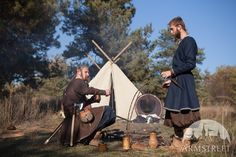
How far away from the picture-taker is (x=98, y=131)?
5.08 metres

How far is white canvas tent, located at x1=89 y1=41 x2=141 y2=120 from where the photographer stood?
9.73 m

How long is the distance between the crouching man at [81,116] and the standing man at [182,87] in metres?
1.12

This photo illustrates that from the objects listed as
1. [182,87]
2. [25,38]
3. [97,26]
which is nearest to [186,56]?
[182,87]

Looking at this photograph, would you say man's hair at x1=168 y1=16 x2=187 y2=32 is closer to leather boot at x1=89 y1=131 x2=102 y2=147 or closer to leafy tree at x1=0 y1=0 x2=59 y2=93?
leather boot at x1=89 y1=131 x2=102 y2=147

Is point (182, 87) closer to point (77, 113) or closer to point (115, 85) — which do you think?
point (77, 113)

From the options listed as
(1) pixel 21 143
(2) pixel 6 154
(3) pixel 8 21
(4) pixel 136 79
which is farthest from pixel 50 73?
(2) pixel 6 154

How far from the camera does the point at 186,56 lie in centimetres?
397

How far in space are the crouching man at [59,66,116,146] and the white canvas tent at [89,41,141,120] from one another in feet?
15.0

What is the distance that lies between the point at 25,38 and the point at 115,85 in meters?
4.33

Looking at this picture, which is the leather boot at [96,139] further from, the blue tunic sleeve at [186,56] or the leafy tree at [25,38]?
the leafy tree at [25,38]

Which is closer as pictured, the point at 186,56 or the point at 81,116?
the point at 186,56

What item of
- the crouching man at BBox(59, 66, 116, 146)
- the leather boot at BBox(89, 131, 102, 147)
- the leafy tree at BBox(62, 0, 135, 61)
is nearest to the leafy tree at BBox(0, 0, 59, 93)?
the leafy tree at BBox(62, 0, 135, 61)

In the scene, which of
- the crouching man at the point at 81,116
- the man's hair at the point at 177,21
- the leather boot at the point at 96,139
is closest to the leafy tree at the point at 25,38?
the crouching man at the point at 81,116

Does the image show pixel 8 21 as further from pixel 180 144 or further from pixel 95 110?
pixel 180 144
